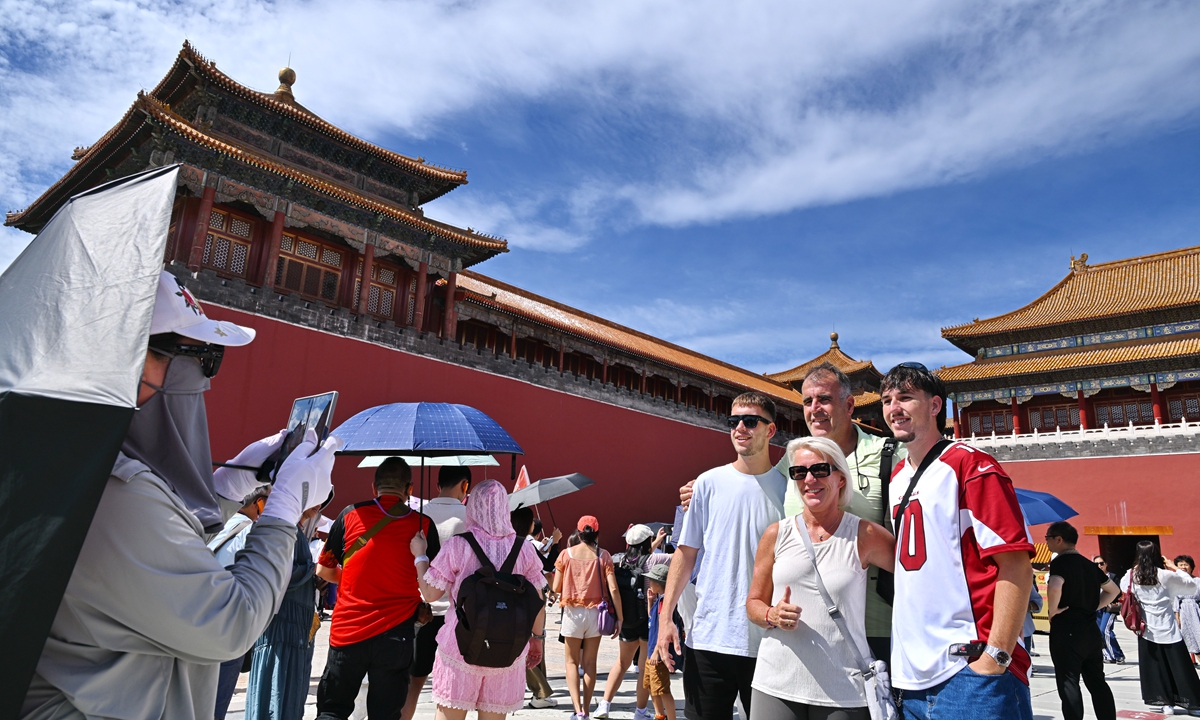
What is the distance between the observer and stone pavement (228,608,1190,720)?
15.1ft

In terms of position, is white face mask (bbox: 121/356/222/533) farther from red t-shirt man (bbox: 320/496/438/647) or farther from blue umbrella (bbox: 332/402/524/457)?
blue umbrella (bbox: 332/402/524/457)

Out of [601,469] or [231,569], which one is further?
[601,469]

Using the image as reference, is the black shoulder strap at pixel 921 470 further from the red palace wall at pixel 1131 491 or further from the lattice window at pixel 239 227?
the red palace wall at pixel 1131 491

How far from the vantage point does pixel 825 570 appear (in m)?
2.19

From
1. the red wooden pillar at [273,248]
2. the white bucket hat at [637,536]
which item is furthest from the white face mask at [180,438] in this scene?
the red wooden pillar at [273,248]

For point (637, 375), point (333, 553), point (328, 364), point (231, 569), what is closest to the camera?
point (231, 569)

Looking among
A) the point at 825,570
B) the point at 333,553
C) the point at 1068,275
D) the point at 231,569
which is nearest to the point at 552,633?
the point at 333,553

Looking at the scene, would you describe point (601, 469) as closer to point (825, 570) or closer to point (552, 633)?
point (552, 633)

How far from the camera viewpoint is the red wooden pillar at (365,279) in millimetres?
12508

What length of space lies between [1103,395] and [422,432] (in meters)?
22.5

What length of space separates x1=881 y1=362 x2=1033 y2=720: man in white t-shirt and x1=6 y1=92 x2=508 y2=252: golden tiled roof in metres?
11.2

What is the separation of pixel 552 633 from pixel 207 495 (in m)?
8.78

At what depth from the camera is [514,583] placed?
280 centimetres

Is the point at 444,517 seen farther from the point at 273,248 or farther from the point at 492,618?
the point at 273,248
